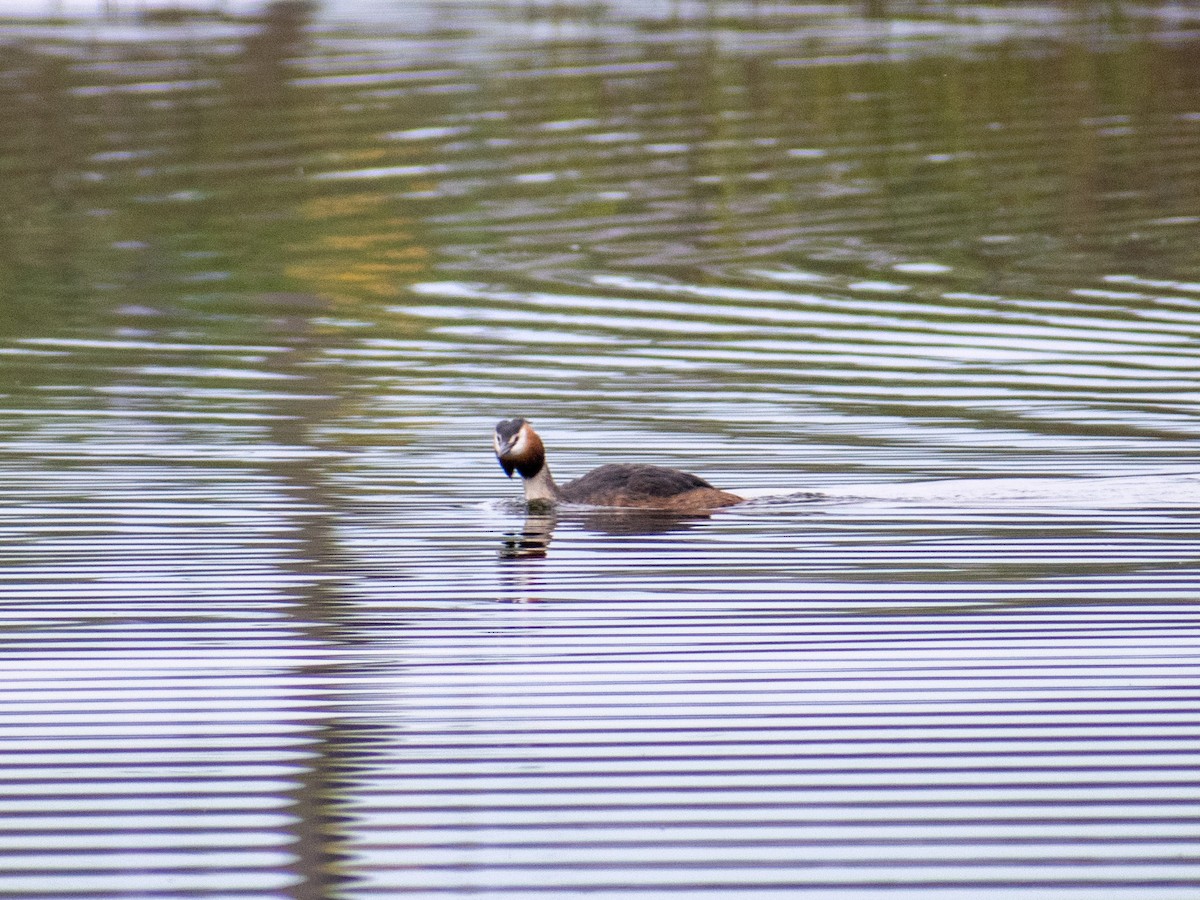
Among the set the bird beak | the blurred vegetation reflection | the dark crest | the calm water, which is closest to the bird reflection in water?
the calm water

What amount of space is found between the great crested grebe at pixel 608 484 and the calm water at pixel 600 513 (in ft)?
0.53

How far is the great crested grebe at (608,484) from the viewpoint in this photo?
1044 cm

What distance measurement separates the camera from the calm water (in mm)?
6098

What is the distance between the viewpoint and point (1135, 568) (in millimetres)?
8906

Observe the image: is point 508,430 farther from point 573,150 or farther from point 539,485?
point 573,150

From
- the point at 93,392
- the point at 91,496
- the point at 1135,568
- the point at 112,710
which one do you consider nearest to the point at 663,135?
the point at 93,392

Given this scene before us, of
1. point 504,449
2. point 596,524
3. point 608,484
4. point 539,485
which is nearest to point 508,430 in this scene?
point 504,449

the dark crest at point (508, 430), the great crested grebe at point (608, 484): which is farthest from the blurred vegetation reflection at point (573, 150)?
the great crested grebe at point (608, 484)

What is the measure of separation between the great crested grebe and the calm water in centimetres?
16

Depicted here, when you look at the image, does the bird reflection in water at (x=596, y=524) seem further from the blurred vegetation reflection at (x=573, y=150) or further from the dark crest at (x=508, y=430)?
the blurred vegetation reflection at (x=573, y=150)

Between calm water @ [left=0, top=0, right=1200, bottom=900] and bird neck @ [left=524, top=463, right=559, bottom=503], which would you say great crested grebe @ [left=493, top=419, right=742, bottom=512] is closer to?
bird neck @ [left=524, top=463, right=559, bottom=503]

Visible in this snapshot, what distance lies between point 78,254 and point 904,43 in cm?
1663

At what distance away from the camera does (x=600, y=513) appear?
34.8ft

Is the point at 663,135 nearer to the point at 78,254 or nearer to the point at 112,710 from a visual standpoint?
the point at 78,254
